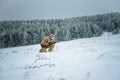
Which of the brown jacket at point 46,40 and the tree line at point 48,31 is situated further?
the tree line at point 48,31

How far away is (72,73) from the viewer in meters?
3.64

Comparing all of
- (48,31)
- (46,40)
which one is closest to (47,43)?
(46,40)

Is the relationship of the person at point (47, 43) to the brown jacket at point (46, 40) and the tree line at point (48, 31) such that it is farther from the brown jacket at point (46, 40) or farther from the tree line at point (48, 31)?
the tree line at point (48, 31)

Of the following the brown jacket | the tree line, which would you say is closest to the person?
the brown jacket

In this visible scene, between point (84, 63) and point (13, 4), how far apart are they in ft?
25.1

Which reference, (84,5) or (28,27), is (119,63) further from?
(28,27)

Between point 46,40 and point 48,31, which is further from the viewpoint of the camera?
point 48,31

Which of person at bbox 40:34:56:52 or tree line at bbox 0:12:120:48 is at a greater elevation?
person at bbox 40:34:56:52

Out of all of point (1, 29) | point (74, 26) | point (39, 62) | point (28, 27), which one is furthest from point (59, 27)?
point (39, 62)

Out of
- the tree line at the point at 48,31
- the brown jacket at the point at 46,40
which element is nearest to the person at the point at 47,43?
the brown jacket at the point at 46,40

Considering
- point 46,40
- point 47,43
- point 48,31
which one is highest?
point 46,40

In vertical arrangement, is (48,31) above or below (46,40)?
below

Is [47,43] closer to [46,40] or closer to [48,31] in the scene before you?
[46,40]

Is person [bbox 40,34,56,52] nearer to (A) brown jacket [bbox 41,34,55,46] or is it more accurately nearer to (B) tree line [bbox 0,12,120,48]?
(A) brown jacket [bbox 41,34,55,46]
